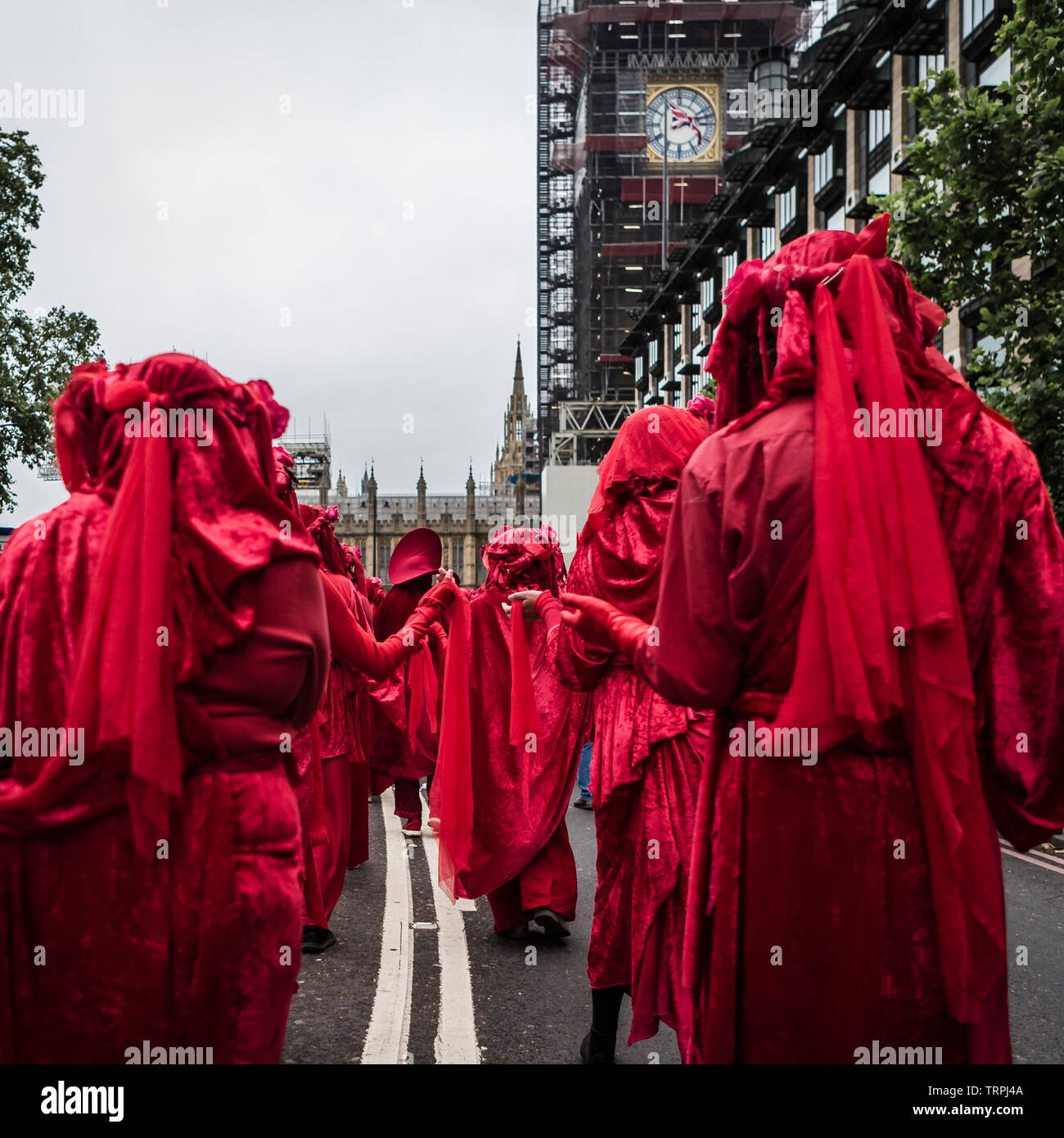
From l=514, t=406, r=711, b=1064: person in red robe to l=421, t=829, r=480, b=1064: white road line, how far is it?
0.49 meters

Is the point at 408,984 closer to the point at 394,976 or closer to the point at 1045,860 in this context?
the point at 394,976

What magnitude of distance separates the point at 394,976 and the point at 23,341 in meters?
17.3

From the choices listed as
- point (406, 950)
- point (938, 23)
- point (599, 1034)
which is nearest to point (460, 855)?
point (406, 950)

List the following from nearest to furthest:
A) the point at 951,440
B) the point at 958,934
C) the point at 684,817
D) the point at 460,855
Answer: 1. the point at 958,934
2. the point at 951,440
3. the point at 684,817
4. the point at 460,855

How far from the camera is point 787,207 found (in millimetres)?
34531

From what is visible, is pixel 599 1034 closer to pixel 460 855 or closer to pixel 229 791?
pixel 460 855

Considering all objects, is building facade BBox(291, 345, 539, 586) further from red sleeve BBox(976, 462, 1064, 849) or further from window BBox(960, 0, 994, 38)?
red sleeve BBox(976, 462, 1064, 849)

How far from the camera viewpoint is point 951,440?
94.9 inches

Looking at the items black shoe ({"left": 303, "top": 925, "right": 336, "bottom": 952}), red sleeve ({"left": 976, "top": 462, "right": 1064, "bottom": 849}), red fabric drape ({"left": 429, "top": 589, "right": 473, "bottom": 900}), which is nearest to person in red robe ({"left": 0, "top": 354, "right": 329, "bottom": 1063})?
red sleeve ({"left": 976, "top": 462, "right": 1064, "bottom": 849})

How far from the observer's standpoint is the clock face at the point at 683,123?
57.2 metres

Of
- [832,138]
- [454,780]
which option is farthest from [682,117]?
[454,780]

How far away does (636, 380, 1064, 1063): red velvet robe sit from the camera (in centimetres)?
234

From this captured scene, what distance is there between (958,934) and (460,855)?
3876 millimetres

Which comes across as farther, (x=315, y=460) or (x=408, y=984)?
(x=315, y=460)
